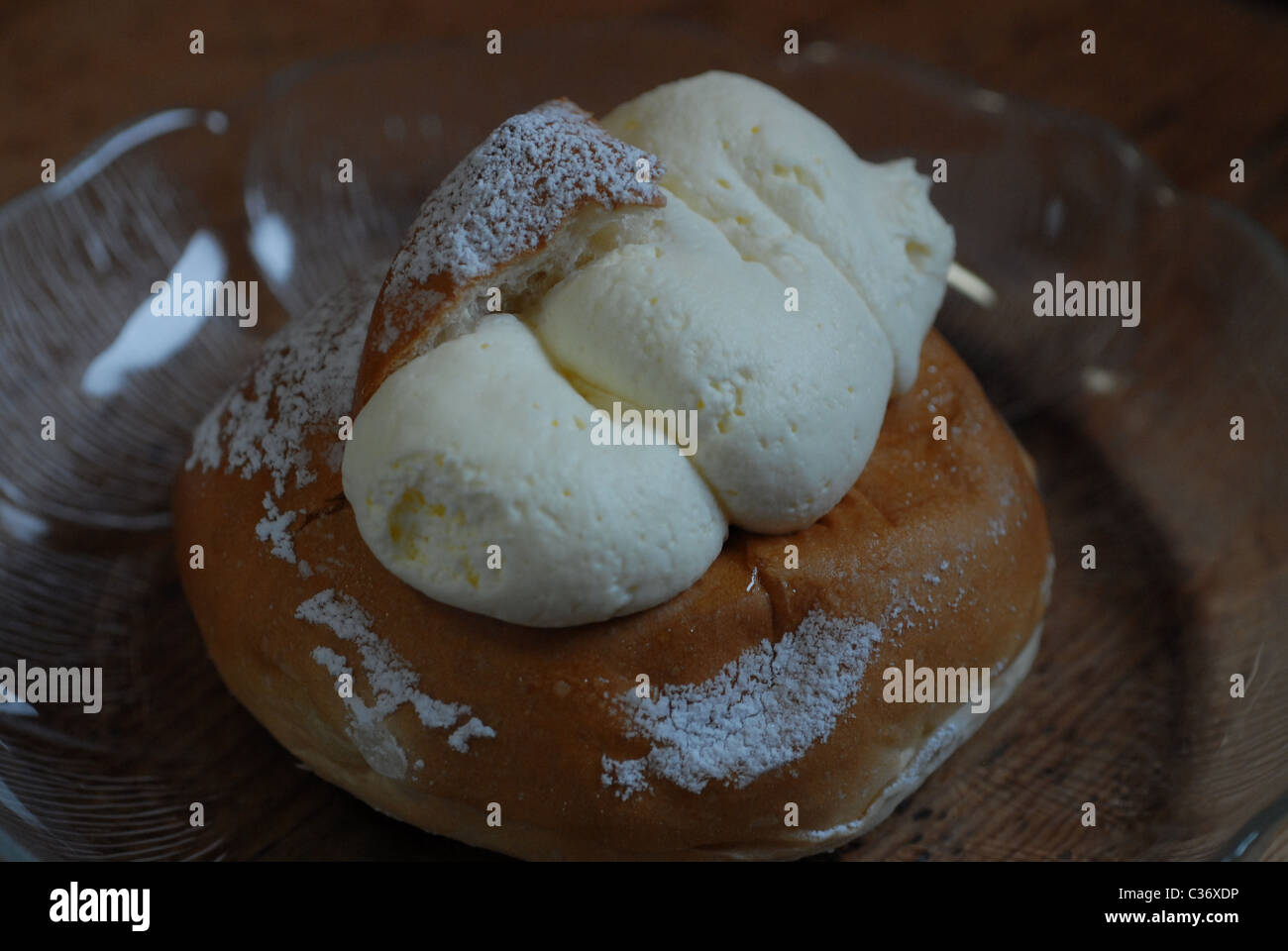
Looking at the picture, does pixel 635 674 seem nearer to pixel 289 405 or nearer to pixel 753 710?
pixel 753 710

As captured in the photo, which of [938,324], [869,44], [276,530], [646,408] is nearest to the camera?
[646,408]

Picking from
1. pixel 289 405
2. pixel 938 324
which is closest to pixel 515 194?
pixel 289 405

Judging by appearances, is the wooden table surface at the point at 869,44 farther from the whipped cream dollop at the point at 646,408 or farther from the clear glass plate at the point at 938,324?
the whipped cream dollop at the point at 646,408

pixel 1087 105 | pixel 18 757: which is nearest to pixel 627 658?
pixel 18 757

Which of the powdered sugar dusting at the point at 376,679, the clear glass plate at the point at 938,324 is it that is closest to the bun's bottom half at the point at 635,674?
A: the powdered sugar dusting at the point at 376,679

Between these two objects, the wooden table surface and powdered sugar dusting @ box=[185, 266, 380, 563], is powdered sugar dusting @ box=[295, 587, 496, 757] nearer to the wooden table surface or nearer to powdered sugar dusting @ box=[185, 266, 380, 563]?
powdered sugar dusting @ box=[185, 266, 380, 563]
